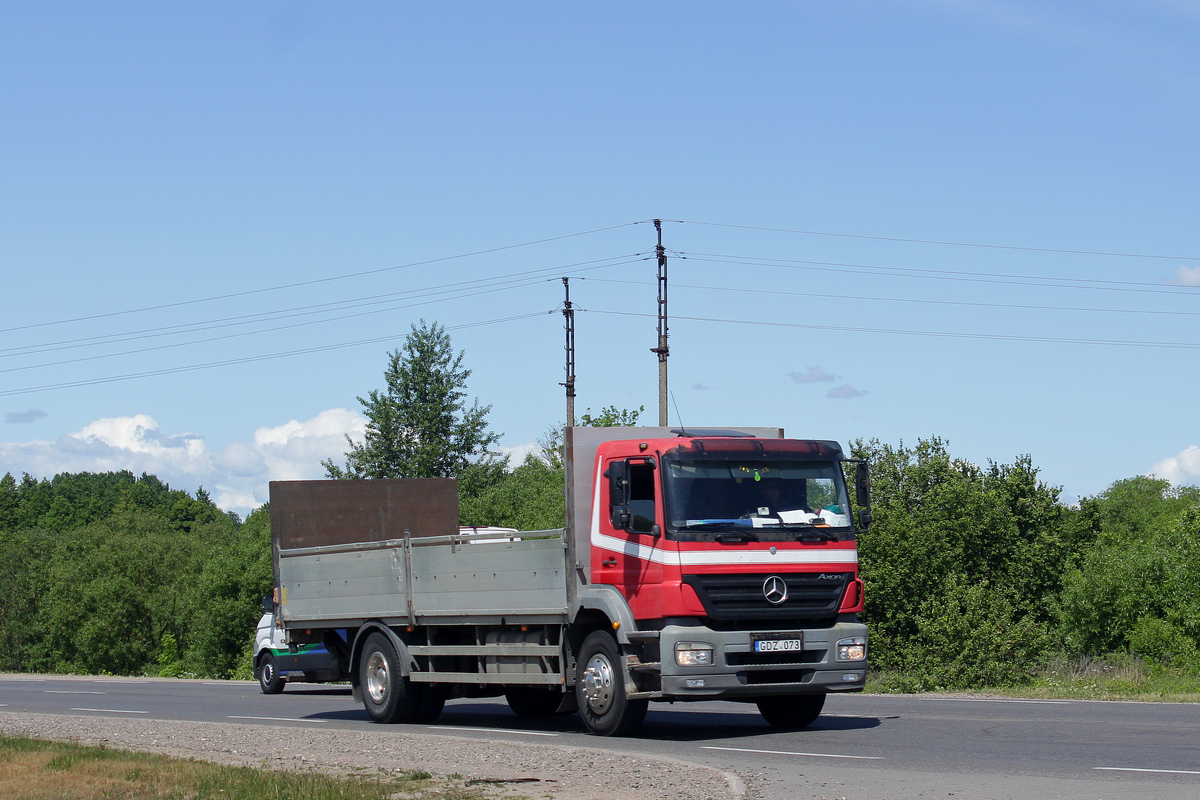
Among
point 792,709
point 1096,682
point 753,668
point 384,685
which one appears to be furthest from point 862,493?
point 1096,682

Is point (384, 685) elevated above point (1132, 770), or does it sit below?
above

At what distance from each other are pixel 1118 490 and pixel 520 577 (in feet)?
401

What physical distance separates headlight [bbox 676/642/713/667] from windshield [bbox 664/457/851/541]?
1008 millimetres

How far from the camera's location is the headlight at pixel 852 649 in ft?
43.5

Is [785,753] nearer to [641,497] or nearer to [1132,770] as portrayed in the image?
[641,497]

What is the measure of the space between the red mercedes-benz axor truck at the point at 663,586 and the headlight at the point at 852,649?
0.06 feet

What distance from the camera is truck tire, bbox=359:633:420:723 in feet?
53.0

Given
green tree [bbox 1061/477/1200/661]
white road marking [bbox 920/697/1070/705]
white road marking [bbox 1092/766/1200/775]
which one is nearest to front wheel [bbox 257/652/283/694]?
white road marking [bbox 920/697/1070/705]

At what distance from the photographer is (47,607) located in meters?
74.9

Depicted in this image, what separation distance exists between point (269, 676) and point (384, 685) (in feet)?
35.4

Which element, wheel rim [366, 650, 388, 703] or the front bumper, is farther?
wheel rim [366, 650, 388, 703]

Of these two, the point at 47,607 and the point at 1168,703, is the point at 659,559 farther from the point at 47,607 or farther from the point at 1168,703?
the point at 47,607

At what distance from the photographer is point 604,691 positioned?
1343 cm

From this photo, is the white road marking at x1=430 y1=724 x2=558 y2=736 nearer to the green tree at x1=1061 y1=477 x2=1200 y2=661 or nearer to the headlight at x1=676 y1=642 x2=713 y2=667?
the headlight at x1=676 y1=642 x2=713 y2=667
